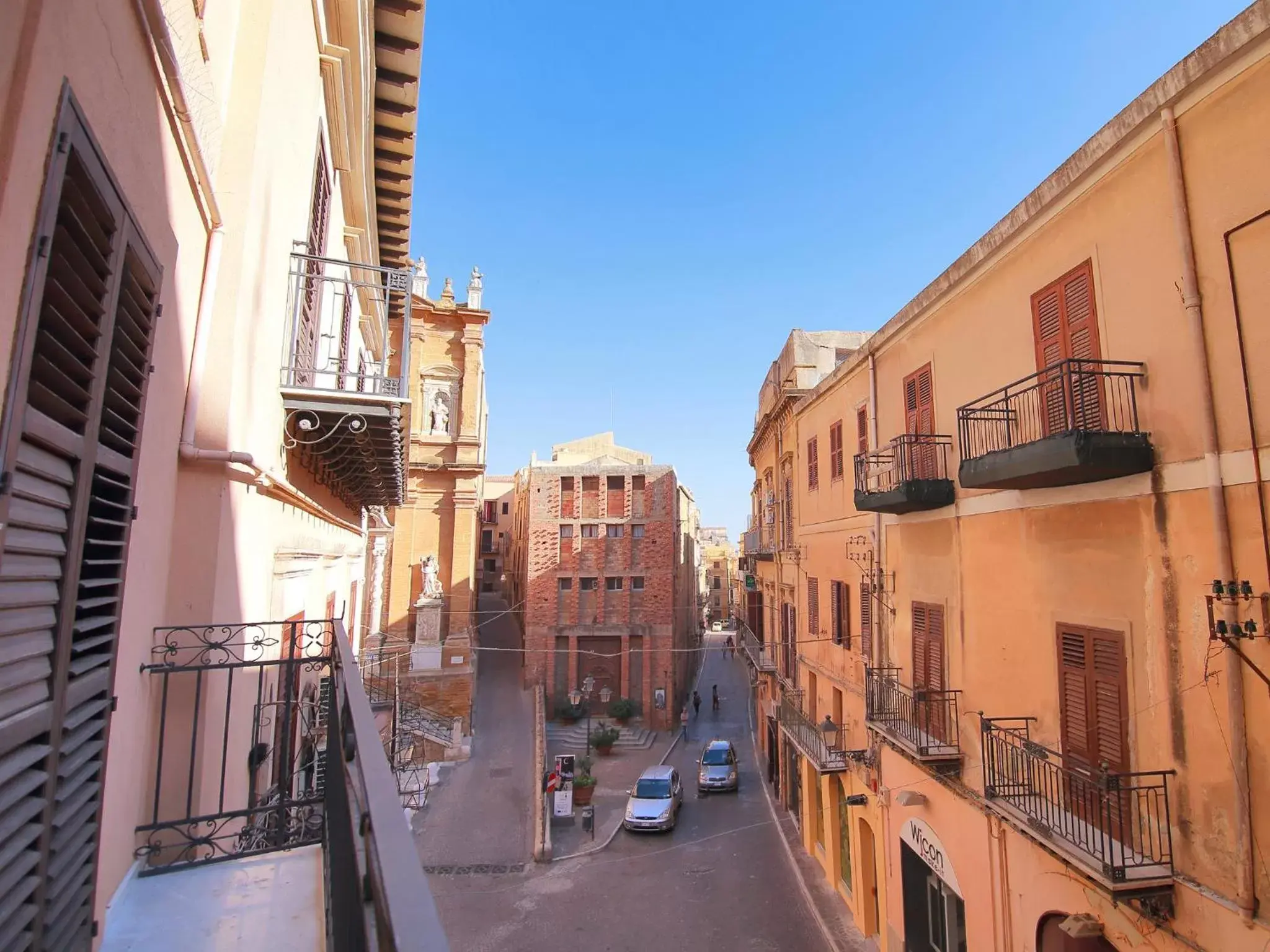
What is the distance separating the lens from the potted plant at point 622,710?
27531 mm

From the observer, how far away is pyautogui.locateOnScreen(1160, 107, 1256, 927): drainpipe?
4.79 meters

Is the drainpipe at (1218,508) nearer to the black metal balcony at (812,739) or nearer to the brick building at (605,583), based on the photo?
the black metal balcony at (812,739)

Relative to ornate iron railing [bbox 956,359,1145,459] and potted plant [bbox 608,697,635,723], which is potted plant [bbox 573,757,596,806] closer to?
potted plant [bbox 608,697,635,723]

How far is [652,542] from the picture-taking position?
2934cm

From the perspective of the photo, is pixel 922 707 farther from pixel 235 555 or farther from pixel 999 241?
pixel 235 555

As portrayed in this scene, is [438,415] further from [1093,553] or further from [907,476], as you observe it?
[1093,553]

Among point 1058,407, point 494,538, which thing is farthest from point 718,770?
point 494,538

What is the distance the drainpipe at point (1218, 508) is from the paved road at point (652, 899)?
31.8 ft

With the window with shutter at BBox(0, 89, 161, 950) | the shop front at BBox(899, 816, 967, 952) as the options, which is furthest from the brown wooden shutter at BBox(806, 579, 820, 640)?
the window with shutter at BBox(0, 89, 161, 950)

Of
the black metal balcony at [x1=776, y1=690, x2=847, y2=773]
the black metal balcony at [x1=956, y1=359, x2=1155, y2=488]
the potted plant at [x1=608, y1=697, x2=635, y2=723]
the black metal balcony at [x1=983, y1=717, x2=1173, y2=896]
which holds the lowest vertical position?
the potted plant at [x1=608, y1=697, x2=635, y2=723]

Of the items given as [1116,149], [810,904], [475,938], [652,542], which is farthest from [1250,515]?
[652,542]

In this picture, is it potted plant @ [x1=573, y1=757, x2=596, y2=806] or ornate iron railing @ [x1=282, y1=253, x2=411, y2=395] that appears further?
potted plant @ [x1=573, y1=757, x2=596, y2=806]

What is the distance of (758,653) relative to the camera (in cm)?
2377

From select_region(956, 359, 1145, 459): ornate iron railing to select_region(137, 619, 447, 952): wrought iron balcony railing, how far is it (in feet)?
18.3
